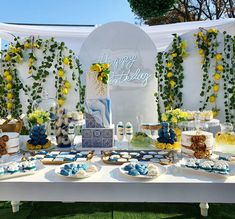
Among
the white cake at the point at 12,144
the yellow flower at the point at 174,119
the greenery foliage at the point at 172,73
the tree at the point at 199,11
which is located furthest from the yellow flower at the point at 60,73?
the tree at the point at 199,11

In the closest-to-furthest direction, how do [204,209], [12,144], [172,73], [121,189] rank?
[121,189] → [12,144] → [204,209] → [172,73]

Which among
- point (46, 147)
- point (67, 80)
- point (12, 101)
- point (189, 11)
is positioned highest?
point (189, 11)

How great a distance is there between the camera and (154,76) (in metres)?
3.76

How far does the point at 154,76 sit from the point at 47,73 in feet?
5.65

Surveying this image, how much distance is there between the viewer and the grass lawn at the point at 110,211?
2.33 metres

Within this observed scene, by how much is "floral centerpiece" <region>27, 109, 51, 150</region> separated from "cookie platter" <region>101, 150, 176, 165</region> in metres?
0.49

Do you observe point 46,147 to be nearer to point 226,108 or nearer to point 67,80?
point 67,80

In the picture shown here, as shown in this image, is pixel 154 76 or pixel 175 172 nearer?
pixel 175 172

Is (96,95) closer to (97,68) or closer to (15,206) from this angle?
(97,68)

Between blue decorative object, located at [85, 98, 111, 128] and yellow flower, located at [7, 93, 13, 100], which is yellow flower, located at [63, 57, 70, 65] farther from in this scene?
blue decorative object, located at [85, 98, 111, 128]

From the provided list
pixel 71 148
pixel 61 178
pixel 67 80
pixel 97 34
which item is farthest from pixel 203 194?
pixel 67 80

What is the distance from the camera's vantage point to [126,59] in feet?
12.0

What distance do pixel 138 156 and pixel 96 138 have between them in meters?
0.39

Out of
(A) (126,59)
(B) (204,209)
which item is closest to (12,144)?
(B) (204,209)
